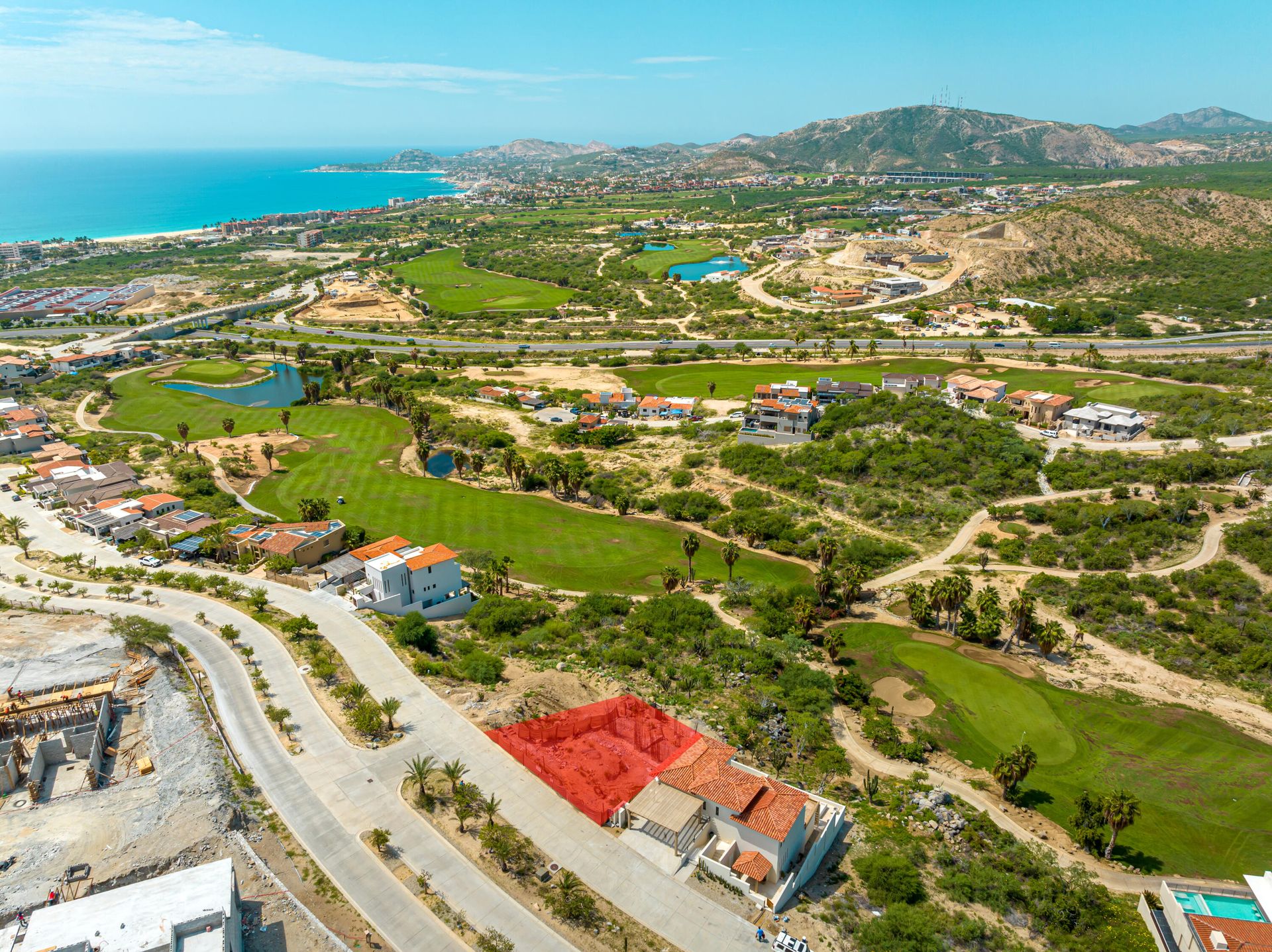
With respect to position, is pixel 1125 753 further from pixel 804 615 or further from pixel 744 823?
pixel 744 823

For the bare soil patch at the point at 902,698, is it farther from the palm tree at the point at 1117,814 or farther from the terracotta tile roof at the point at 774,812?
the terracotta tile roof at the point at 774,812

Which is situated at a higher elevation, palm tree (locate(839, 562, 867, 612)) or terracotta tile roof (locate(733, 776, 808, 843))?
terracotta tile roof (locate(733, 776, 808, 843))

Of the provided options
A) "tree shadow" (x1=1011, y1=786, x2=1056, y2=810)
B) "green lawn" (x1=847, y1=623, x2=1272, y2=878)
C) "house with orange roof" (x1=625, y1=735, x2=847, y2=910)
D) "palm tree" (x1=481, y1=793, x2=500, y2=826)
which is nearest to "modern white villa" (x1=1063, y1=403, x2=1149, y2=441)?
"green lawn" (x1=847, y1=623, x2=1272, y2=878)

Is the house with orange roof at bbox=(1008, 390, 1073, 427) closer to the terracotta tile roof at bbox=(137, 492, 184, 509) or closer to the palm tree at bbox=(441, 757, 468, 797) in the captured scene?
the palm tree at bbox=(441, 757, 468, 797)

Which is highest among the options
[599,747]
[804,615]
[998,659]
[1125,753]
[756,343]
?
[756,343]

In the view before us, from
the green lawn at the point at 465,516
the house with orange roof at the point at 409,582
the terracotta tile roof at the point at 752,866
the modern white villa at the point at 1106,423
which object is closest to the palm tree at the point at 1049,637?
the green lawn at the point at 465,516

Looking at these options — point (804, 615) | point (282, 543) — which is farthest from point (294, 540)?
point (804, 615)
